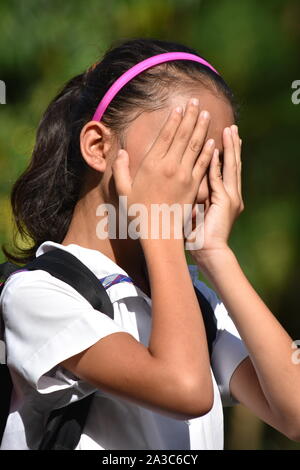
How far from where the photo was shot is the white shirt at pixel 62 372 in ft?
5.42

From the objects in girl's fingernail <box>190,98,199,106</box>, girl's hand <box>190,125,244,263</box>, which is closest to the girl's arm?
girl's hand <box>190,125,244,263</box>

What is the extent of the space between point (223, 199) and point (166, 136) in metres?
0.21

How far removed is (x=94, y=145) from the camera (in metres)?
2.01

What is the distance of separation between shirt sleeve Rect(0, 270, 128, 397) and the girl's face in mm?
373

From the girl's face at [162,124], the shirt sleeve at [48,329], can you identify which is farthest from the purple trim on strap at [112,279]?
the girl's face at [162,124]

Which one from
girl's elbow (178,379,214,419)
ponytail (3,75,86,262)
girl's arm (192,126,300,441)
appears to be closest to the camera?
girl's elbow (178,379,214,419)

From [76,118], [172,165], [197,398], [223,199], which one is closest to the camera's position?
[197,398]

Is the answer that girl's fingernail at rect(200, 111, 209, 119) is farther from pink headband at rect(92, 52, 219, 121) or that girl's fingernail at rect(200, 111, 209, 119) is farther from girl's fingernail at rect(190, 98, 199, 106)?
pink headband at rect(92, 52, 219, 121)

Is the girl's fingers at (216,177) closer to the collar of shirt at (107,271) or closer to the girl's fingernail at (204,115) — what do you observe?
the girl's fingernail at (204,115)

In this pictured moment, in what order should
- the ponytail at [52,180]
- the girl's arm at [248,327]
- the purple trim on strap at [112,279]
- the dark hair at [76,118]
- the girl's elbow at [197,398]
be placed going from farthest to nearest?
the ponytail at [52,180] < the dark hair at [76,118] < the purple trim on strap at [112,279] < the girl's arm at [248,327] < the girl's elbow at [197,398]

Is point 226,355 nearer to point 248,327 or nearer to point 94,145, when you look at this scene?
point 248,327

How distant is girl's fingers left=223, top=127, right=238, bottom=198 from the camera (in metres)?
1.92

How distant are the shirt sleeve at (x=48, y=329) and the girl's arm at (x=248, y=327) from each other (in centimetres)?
28

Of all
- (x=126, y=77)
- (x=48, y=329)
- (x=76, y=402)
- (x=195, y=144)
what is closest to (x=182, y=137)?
(x=195, y=144)
